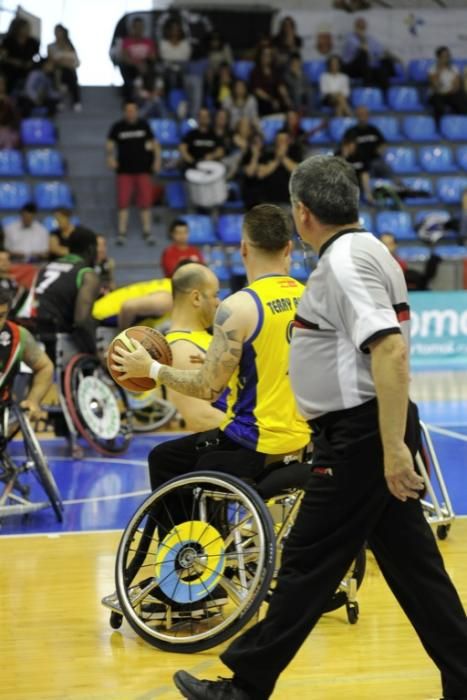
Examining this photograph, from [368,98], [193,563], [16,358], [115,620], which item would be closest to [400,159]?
[368,98]

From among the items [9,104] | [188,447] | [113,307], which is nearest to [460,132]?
[9,104]

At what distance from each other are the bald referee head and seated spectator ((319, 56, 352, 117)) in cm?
1587

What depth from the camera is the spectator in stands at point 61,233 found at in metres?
13.0

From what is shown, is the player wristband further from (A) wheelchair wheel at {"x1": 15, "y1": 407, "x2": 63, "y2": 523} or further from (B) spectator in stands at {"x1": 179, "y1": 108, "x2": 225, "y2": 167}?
(B) spectator in stands at {"x1": 179, "y1": 108, "x2": 225, "y2": 167}

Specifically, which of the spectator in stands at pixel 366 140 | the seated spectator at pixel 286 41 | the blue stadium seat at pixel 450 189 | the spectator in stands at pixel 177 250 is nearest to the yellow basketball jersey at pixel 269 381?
the spectator in stands at pixel 177 250

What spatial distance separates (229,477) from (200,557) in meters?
0.38

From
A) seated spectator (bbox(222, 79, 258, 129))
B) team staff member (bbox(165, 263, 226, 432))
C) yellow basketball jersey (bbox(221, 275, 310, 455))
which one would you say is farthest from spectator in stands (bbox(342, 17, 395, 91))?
yellow basketball jersey (bbox(221, 275, 310, 455))

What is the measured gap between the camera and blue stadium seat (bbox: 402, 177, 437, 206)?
18828 millimetres

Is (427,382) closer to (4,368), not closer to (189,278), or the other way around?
(4,368)

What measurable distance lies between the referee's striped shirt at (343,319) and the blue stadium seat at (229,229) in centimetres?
1338

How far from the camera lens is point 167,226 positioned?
1783 centimetres

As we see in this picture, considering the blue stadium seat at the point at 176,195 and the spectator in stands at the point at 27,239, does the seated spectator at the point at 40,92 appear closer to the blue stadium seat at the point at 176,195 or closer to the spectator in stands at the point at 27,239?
the blue stadium seat at the point at 176,195

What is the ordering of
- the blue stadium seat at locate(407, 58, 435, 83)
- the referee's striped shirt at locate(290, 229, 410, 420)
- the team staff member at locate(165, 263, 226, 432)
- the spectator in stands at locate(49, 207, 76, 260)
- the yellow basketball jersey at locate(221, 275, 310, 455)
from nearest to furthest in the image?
1. the referee's striped shirt at locate(290, 229, 410, 420)
2. the yellow basketball jersey at locate(221, 275, 310, 455)
3. the team staff member at locate(165, 263, 226, 432)
4. the spectator in stands at locate(49, 207, 76, 260)
5. the blue stadium seat at locate(407, 58, 435, 83)

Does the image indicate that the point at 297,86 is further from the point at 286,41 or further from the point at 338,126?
the point at 338,126
